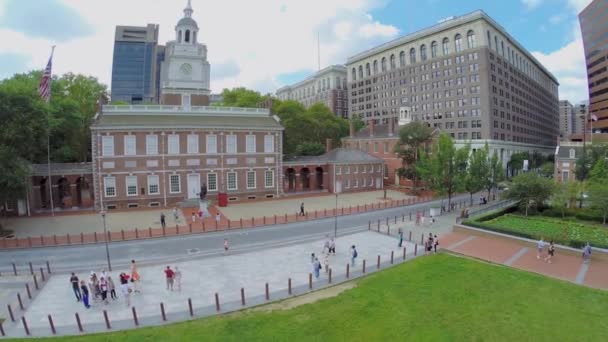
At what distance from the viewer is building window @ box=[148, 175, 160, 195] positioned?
41000 mm

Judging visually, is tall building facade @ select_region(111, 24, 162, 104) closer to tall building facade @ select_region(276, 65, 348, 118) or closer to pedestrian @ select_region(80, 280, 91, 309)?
tall building facade @ select_region(276, 65, 348, 118)

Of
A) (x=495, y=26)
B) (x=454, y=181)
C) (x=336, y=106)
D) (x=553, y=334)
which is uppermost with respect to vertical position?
(x=495, y=26)

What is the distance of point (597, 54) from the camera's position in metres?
88.9

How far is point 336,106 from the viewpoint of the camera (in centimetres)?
13838

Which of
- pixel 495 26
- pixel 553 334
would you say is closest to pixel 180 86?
pixel 553 334

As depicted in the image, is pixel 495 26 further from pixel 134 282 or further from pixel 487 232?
pixel 134 282

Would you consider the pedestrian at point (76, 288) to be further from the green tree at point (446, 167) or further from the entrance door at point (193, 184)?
the green tree at point (446, 167)

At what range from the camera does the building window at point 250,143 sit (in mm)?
45719

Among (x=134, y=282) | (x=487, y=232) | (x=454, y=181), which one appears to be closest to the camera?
(x=134, y=282)

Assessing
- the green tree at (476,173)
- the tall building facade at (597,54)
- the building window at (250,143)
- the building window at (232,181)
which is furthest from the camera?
the tall building facade at (597,54)

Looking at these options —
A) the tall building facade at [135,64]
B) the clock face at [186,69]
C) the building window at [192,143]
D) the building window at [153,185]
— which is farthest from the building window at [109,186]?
the tall building facade at [135,64]

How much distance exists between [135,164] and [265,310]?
30.5 m

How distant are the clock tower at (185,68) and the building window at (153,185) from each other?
12148mm

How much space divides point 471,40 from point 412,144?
4380 cm
